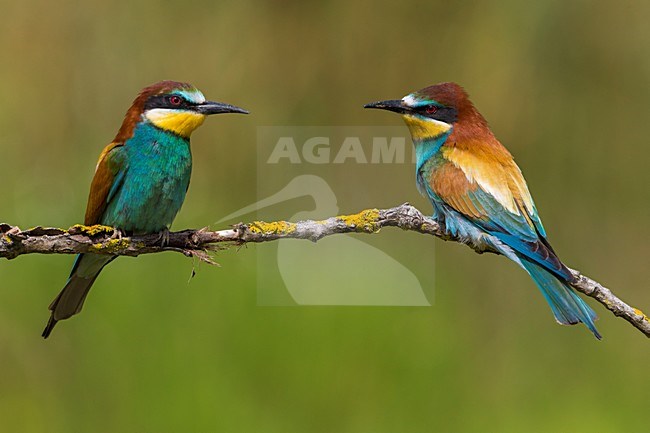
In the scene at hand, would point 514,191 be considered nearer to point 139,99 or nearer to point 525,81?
point 139,99

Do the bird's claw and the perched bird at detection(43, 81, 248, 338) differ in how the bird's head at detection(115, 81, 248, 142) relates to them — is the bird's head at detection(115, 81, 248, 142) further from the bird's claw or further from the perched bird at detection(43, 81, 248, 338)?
the bird's claw

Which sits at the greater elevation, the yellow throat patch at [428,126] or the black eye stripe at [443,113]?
the black eye stripe at [443,113]

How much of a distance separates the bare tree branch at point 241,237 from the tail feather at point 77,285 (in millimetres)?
322

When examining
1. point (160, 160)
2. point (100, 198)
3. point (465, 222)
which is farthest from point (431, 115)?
point (100, 198)

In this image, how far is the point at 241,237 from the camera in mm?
1742

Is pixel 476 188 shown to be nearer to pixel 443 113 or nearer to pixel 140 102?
pixel 443 113

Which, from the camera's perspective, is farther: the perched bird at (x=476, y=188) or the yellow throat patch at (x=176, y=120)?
the yellow throat patch at (x=176, y=120)

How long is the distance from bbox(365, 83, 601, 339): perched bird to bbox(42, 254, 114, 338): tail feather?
747mm

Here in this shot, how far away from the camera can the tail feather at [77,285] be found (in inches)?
86.8

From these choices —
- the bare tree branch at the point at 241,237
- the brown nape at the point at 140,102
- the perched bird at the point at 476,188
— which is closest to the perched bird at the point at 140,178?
the brown nape at the point at 140,102

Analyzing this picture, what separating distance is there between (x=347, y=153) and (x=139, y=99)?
3.91ft

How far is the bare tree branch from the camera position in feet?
5.56

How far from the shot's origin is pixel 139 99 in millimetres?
2252

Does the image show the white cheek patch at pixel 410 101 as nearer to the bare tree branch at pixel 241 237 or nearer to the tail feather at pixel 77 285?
the bare tree branch at pixel 241 237
